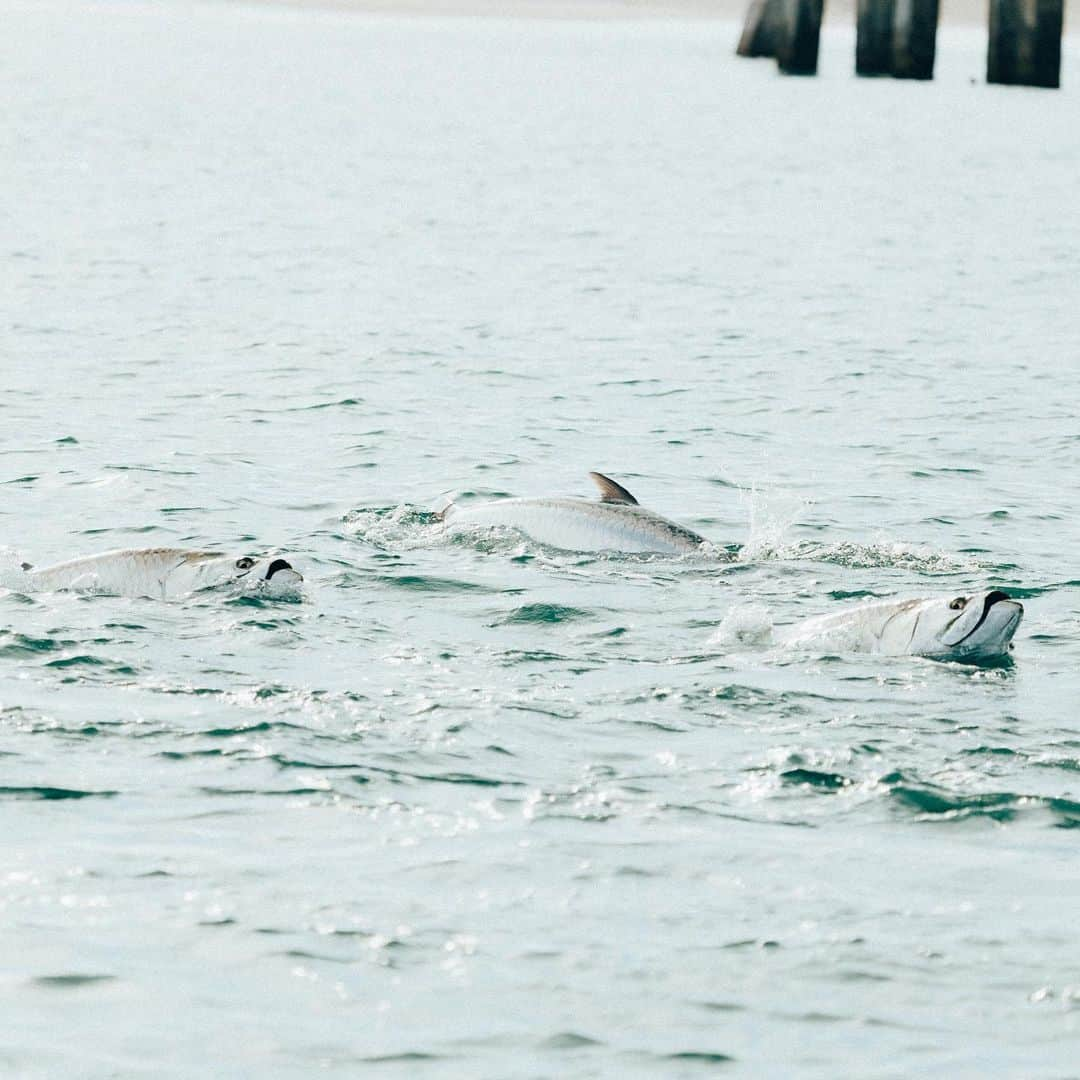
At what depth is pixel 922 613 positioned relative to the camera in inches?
480

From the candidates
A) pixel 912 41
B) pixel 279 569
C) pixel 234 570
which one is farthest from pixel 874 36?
pixel 234 570

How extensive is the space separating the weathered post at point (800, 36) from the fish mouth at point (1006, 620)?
2550 inches

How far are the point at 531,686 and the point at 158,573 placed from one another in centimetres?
269

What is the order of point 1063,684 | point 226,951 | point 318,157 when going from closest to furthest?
point 226,951 < point 1063,684 < point 318,157

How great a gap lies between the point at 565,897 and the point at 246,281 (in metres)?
23.2

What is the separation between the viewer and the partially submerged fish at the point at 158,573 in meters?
13.1

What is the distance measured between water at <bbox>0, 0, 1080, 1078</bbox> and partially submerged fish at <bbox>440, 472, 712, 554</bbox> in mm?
156

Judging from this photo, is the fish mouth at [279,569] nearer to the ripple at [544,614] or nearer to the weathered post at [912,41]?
the ripple at [544,614]

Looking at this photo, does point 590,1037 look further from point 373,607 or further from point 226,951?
point 373,607

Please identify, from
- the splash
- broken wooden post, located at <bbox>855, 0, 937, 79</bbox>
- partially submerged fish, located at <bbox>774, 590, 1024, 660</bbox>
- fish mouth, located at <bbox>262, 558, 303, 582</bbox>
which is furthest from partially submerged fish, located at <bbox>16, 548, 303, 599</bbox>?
broken wooden post, located at <bbox>855, 0, 937, 79</bbox>

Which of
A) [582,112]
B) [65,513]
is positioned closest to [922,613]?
[65,513]

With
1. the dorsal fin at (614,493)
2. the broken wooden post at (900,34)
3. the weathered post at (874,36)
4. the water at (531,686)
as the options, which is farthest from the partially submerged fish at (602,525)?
the weathered post at (874,36)

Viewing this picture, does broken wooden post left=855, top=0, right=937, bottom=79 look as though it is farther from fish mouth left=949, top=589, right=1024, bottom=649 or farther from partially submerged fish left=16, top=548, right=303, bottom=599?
fish mouth left=949, top=589, right=1024, bottom=649

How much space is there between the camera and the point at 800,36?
257 ft
